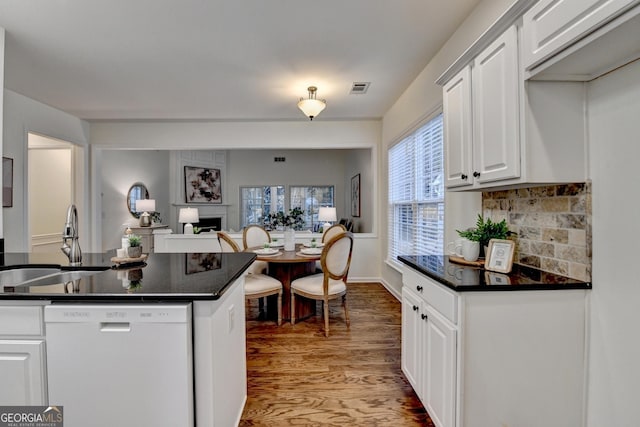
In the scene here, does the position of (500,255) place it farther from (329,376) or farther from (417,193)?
(417,193)

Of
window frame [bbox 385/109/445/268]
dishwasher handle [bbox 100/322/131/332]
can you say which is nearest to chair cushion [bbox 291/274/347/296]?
window frame [bbox 385/109/445/268]

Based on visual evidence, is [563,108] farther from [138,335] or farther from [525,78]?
[138,335]

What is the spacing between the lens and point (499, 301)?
146 centimetres

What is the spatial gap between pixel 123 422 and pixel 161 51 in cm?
277

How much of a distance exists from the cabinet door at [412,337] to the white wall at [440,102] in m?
0.81

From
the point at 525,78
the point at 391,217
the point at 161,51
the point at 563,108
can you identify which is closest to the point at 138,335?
the point at 525,78

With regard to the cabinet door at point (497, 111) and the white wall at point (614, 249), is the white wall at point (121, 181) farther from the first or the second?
the white wall at point (614, 249)

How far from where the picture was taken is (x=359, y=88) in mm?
3715

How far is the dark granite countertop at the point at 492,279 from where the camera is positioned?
4.72ft

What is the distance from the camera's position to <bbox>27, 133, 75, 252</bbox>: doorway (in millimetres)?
5129

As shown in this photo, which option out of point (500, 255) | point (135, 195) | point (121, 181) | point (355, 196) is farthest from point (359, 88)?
point (135, 195)

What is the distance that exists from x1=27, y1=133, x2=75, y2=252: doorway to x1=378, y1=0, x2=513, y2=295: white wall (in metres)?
4.92

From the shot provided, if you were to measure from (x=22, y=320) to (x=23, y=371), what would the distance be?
204 mm

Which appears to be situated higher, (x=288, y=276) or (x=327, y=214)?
(x=327, y=214)
